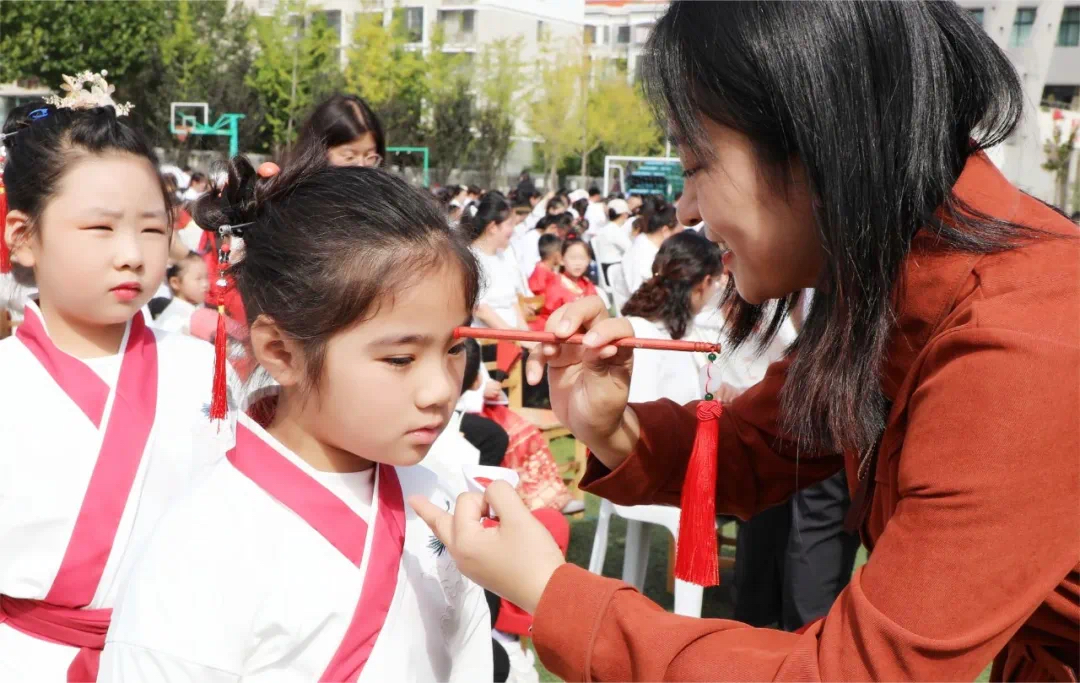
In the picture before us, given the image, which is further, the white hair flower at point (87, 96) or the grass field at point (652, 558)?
the grass field at point (652, 558)

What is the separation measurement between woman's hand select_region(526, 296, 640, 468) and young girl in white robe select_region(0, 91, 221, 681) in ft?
2.23

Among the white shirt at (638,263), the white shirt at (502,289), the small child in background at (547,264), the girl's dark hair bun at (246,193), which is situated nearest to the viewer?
the girl's dark hair bun at (246,193)

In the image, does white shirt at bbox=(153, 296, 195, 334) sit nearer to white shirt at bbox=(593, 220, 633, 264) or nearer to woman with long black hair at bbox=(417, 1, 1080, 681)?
woman with long black hair at bbox=(417, 1, 1080, 681)

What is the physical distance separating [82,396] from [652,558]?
9.60 ft

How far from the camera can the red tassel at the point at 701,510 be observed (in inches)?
53.3

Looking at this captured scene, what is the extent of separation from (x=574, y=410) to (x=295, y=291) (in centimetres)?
41

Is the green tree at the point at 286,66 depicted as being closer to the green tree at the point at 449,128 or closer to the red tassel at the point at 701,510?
the green tree at the point at 449,128

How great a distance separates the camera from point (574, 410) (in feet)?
4.77

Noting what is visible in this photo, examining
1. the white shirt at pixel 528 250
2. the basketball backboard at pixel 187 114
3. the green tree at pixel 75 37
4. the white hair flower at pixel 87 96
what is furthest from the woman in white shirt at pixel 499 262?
the basketball backboard at pixel 187 114

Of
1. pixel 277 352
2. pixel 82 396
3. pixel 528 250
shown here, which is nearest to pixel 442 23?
pixel 528 250

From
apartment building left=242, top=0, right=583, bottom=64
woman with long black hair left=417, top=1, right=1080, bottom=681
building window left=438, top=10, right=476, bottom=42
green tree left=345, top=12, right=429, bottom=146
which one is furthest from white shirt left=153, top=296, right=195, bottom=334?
building window left=438, top=10, right=476, bottom=42

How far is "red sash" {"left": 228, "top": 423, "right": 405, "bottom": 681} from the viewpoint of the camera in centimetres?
137

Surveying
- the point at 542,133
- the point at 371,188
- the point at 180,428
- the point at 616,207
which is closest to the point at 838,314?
the point at 371,188

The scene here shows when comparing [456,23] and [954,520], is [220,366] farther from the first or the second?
[456,23]
